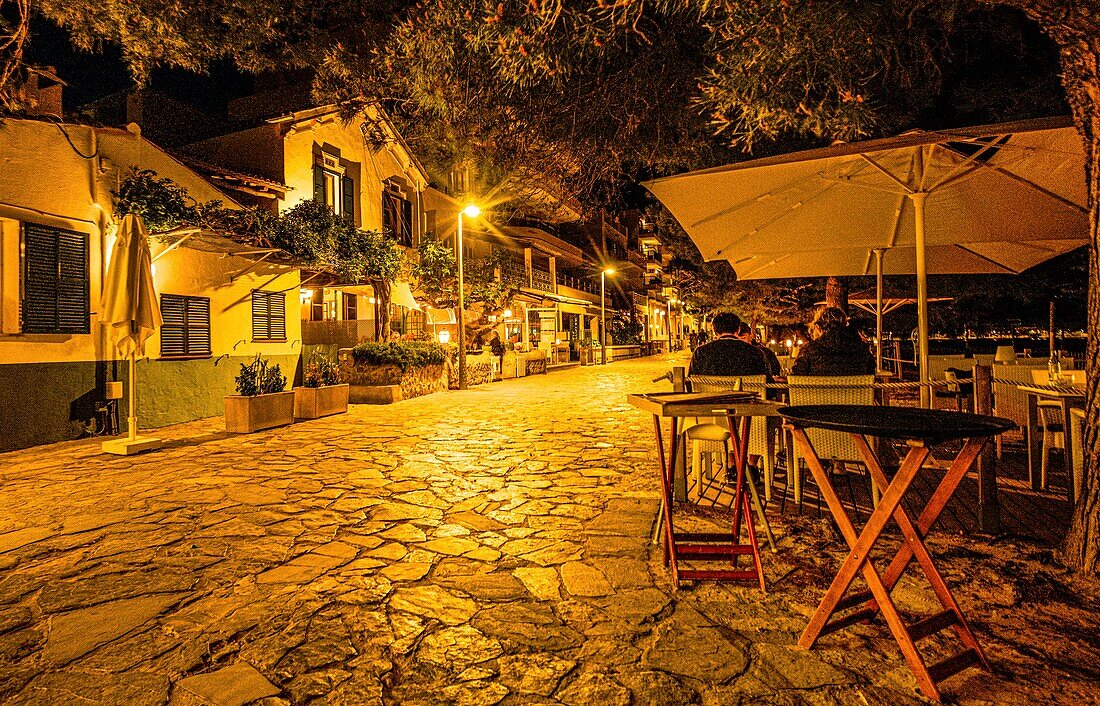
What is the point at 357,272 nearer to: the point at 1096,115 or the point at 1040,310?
the point at 1096,115

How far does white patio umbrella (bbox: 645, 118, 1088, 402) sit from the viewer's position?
14.2 feet

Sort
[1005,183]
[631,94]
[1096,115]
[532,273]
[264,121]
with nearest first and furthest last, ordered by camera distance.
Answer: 1. [1096,115]
2. [1005,183]
3. [631,94]
4. [264,121]
5. [532,273]

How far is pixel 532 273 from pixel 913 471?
30.7 m

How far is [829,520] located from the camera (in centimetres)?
456

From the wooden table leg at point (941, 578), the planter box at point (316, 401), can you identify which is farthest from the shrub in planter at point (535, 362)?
the wooden table leg at point (941, 578)

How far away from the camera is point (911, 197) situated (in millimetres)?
5242

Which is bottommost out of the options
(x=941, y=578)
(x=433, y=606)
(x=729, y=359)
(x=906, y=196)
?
(x=433, y=606)

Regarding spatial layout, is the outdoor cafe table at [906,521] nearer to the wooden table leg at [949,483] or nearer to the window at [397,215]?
the wooden table leg at [949,483]

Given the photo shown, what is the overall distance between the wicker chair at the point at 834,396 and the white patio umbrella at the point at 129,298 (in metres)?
9.05

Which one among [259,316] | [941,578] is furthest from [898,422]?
[259,316]

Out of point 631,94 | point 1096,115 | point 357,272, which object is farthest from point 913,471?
point 357,272

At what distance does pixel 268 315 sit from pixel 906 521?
13.7 meters

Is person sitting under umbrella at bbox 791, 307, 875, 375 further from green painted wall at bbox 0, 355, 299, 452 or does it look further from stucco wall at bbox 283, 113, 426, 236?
green painted wall at bbox 0, 355, 299, 452

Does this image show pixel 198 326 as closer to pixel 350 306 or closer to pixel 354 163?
pixel 350 306
